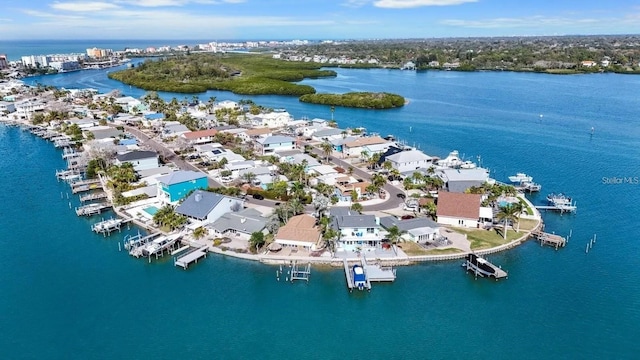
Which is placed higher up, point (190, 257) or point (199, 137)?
point (199, 137)

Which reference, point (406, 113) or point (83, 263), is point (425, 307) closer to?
point (83, 263)

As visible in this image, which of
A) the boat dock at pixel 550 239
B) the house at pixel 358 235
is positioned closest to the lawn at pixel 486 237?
the boat dock at pixel 550 239

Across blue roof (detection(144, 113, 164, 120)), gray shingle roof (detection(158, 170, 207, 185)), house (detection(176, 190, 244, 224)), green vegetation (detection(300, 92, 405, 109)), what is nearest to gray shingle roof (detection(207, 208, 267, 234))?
house (detection(176, 190, 244, 224))

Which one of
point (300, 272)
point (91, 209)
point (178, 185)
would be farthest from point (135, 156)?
point (300, 272)

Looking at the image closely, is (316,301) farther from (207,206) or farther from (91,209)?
(91,209)

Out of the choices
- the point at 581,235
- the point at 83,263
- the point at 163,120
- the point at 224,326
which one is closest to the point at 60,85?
the point at 163,120

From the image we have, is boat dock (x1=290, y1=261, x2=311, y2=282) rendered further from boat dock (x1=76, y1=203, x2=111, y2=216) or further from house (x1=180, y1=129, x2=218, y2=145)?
house (x1=180, y1=129, x2=218, y2=145)

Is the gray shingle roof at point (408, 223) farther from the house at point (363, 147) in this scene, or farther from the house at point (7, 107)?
the house at point (7, 107)
